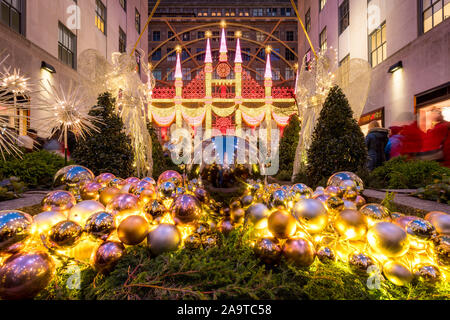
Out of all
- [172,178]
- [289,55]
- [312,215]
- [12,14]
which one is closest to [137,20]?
[12,14]

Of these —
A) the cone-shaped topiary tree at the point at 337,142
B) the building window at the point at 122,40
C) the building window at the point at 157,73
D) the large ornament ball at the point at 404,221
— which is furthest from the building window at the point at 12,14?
the building window at the point at 157,73

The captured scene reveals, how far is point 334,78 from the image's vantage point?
5.50 meters

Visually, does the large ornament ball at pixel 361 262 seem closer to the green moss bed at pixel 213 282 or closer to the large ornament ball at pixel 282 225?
the green moss bed at pixel 213 282

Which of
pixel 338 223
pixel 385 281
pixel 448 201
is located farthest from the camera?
pixel 448 201

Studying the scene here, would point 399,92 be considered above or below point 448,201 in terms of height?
above

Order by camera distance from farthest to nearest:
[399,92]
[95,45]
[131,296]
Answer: [95,45]
[399,92]
[131,296]

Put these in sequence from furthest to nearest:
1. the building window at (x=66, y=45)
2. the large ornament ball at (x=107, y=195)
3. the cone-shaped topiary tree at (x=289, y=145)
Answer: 1. the building window at (x=66, y=45)
2. the cone-shaped topiary tree at (x=289, y=145)
3. the large ornament ball at (x=107, y=195)

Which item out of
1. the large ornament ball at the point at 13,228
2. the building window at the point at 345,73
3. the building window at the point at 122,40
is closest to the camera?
the large ornament ball at the point at 13,228

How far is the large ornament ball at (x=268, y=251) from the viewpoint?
3.77 feet

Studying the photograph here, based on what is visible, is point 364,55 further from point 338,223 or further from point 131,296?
point 131,296

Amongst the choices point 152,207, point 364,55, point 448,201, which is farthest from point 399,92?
point 152,207

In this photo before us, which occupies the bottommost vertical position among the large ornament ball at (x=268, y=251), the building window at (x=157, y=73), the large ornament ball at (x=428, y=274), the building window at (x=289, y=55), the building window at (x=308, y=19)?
the large ornament ball at (x=428, y=274)

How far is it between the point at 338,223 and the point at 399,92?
10463 mm

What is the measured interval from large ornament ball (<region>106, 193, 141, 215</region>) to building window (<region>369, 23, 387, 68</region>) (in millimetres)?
12433
